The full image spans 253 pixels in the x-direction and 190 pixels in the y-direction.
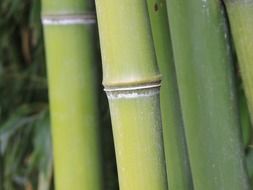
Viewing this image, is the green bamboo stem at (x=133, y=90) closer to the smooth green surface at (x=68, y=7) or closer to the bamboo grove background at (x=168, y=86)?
the bamboo grove background at (x=168, y=86)

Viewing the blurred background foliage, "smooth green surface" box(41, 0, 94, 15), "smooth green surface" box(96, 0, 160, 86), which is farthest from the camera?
the blurred background foliage

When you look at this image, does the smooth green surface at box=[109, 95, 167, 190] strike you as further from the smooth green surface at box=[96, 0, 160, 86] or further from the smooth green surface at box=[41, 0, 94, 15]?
the smooth green surface at box=[41, 0, 94, 15]

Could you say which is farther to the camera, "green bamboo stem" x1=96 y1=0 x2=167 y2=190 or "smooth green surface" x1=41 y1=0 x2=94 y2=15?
"smooth green surface" x1=41 y1=0 x2=94 y2=15

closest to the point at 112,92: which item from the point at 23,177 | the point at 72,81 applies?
the point at 72,81

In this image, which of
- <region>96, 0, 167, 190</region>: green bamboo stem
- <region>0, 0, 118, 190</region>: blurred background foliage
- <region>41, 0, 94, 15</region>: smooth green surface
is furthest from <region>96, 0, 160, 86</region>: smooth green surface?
<region>0, 0, 118, 190</region>: blurred background foliage

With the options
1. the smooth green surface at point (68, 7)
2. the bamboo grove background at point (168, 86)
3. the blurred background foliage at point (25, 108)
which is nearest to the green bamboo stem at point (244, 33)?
the bamboo grove background at point (168, 86)

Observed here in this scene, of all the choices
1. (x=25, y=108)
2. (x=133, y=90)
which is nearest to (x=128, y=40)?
(x=133, y=90)
